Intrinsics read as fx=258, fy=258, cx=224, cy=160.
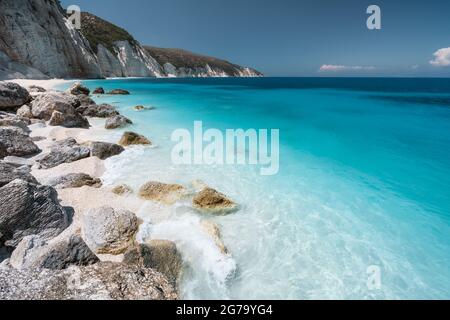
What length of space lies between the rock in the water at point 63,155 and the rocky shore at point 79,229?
0.03 m

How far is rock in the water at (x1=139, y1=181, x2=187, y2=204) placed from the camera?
24.8ft

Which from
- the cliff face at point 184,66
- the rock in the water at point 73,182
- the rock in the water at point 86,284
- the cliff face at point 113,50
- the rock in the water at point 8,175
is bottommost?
the rock in the water at point 86,284

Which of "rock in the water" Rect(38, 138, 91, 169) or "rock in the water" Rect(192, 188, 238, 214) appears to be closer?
"rock in the water" Rect(192, 188, 238, 214)

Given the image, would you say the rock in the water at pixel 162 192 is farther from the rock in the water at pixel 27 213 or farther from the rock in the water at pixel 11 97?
the rock in the water at pixel 11 97

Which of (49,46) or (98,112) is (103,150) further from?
(49,46)

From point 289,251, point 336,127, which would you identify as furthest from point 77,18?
point 289,251

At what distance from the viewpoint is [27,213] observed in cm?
532

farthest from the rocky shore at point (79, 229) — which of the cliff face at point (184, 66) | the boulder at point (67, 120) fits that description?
the cliff face at point (184, 66)

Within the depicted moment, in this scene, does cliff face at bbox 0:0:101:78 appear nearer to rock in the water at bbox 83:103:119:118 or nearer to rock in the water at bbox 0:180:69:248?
rock in the water at bbox 83:103:119:118

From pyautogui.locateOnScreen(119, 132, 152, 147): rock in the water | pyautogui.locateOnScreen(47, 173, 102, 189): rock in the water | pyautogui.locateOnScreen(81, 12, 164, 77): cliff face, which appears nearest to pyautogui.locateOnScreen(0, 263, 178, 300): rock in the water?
pyautogui.locateOnScreen(47, 173, 102, 189): rock in the water

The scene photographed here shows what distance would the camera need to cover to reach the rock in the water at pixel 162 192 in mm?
7570

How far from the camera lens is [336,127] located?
856 inches

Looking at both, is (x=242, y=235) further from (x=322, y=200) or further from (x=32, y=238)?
(x=32, y=238)

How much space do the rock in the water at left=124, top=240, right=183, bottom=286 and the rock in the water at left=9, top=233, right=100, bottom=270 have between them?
64cm
